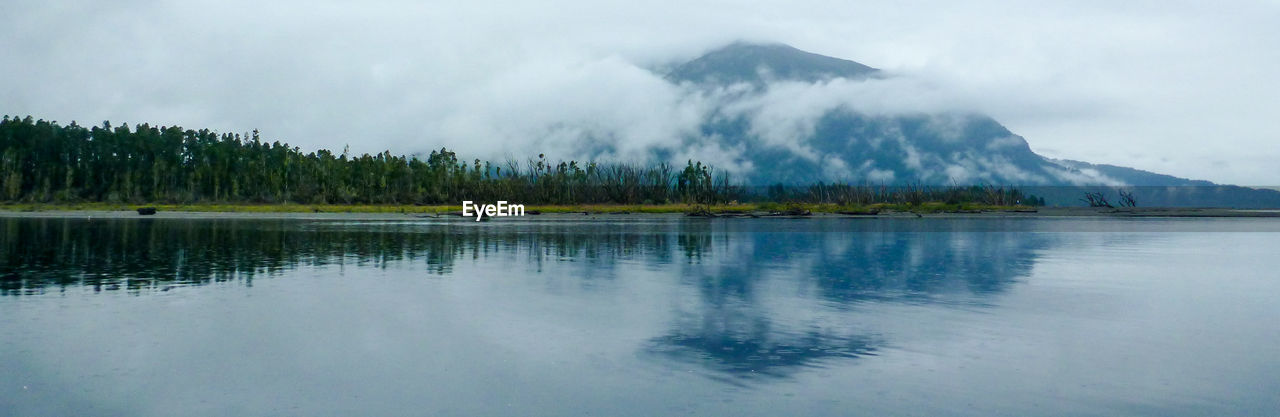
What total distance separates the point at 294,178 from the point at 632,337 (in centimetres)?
9193

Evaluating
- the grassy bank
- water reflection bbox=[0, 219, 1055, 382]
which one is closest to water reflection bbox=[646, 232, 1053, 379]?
water reflection bbox=[0, 219, 1055, 382]

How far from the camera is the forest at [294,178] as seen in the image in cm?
8362

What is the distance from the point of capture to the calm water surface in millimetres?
8398

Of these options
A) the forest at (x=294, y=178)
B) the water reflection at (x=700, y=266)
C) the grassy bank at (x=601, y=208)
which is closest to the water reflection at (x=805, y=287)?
the water reflection at (x=700, y=266)

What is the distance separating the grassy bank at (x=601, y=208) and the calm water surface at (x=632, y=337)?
50.3 metres

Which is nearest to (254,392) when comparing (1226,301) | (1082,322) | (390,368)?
(390,368)

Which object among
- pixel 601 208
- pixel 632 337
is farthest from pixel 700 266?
pixel 601 208

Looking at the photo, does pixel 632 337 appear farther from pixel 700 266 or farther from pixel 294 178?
pixel 294 178

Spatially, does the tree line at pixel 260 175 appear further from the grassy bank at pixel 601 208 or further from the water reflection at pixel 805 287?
the water reflection at pixel 805 287

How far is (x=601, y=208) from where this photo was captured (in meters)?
76.7

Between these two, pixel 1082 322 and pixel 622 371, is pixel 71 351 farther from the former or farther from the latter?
pixel 1082 322

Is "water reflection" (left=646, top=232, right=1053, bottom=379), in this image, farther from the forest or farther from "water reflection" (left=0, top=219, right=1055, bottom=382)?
the forest

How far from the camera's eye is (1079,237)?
3747 cm

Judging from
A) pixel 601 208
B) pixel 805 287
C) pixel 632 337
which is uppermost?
pixel 601 208
